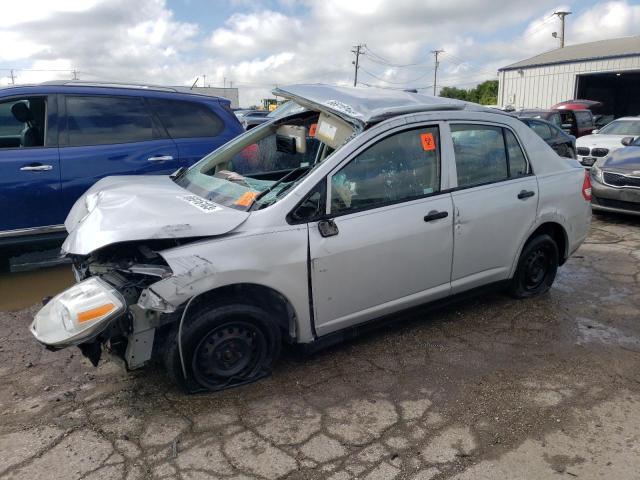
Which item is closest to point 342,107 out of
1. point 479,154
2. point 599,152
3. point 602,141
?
point 479,154

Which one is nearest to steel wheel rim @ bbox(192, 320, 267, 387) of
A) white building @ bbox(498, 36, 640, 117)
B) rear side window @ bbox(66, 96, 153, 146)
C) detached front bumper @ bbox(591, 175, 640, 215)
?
rear side window @ bbox(66, 96, 153, 146)

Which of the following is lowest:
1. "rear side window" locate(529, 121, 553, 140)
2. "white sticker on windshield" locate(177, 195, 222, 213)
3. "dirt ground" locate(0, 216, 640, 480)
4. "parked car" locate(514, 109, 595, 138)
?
"dirt ground" locate(0, 216, 640, 480)

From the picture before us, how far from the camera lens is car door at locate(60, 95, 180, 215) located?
16.6 ft

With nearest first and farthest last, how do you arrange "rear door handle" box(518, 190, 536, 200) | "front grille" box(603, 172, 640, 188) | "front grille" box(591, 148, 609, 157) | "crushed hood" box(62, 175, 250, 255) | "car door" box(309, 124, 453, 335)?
"crushed hood" box(62, 175, 250, 255)
"car door" box(309, 124, 453, 335)
"rear door handle" box(518, 190, 536, 200)
"front grille" box(603, 172, 640, 188)
"front grille" box(591, 148, 609, 157)

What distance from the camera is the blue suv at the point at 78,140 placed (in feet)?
15.9

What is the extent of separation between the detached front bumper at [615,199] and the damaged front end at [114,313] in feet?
22.6

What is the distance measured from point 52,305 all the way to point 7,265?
3237 millimetres

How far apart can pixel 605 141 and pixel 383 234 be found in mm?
9436

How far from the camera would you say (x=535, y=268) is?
464cm

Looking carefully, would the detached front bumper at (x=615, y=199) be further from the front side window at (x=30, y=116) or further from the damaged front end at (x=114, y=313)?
the front side window at (x=30, y=116)

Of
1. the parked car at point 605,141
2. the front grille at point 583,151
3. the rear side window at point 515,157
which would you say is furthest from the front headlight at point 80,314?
the front grille at point 583,151

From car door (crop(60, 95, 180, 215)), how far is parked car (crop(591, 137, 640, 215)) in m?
6.15

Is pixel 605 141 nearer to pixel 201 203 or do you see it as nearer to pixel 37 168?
pixel 201 203

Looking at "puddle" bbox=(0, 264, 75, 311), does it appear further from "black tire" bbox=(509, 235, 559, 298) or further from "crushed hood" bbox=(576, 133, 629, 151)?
"crushed hood" bbox=(576, 133, 629, 151)
